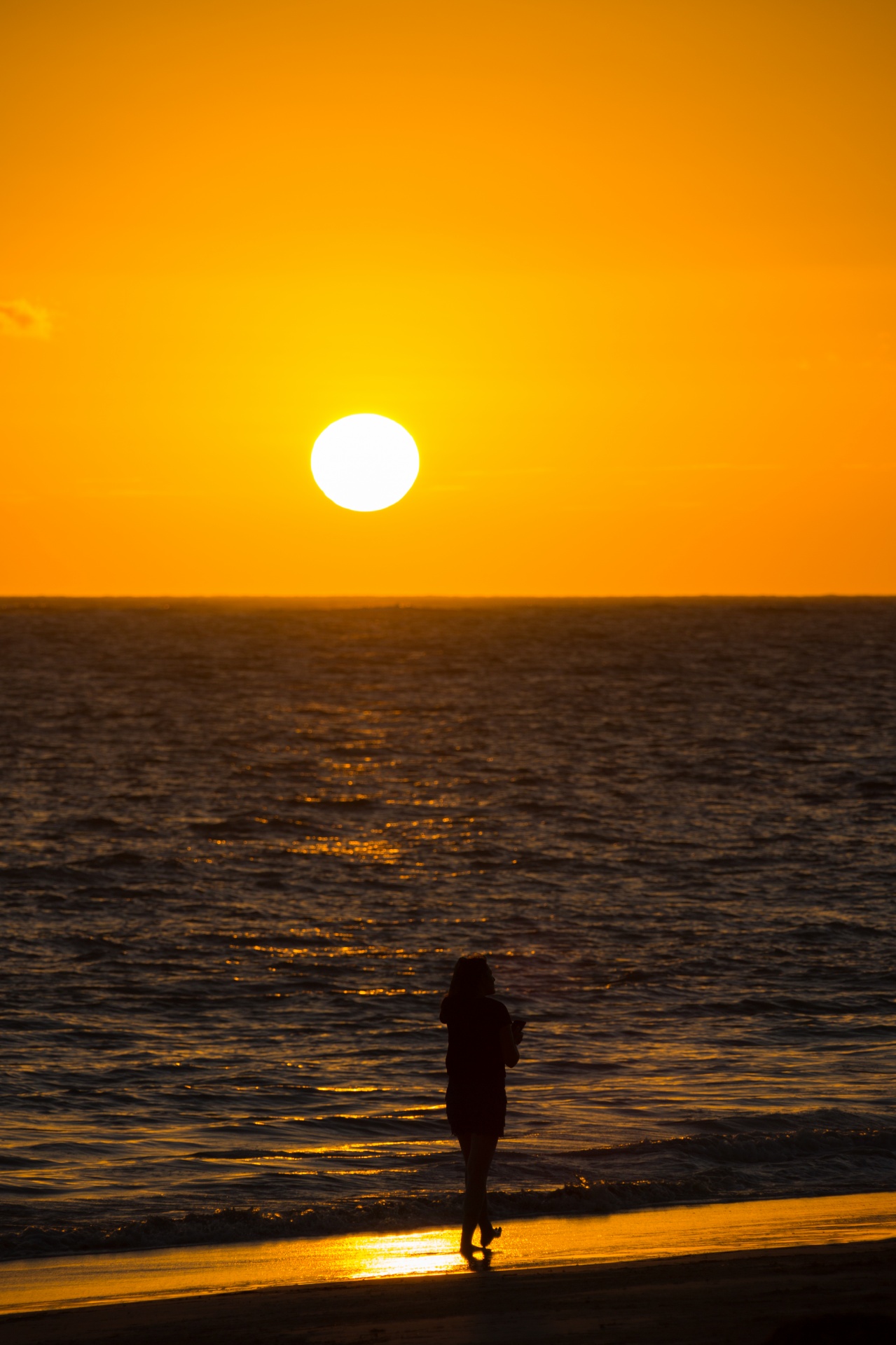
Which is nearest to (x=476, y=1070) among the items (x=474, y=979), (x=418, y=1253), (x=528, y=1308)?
(x=474, y=979)

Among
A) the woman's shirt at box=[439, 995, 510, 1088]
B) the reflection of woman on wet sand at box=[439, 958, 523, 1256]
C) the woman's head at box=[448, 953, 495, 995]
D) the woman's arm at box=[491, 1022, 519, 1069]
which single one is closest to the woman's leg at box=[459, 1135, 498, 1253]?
the reflection of woman on wet sand at box=[439, 958, 523, 1256]

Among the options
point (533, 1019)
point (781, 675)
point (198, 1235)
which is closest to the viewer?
point (198, 1235)

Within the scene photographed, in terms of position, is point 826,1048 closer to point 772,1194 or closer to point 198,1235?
point 772,1194

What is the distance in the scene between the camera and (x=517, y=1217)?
9938 mm

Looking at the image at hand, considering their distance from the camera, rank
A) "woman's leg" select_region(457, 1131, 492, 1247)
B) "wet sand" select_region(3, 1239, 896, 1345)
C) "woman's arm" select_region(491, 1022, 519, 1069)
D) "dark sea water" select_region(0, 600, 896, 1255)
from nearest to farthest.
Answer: "wet sand" select_region(3, 1239, 896, 1345), "woman's arm" select_region(491, 1022, 519, 1069), "woman's leg" select_region(457, 1131, 492, 1247), "dark sea water" select_region(0, 600, 896, 1255)

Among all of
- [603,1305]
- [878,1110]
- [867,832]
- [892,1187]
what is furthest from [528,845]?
[603,1305]

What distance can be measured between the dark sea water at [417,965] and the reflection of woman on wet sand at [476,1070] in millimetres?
1301

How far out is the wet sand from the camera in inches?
276

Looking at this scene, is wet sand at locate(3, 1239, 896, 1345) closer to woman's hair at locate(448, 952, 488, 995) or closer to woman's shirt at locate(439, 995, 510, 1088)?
woman's shirt at locate(439, 995, 510, 1088)

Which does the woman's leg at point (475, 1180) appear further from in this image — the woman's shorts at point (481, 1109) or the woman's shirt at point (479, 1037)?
the woman's shirt at point (479, 1037)

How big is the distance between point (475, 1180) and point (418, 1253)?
0.65 m

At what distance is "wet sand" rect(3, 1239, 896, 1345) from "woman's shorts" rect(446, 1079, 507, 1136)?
0.87m

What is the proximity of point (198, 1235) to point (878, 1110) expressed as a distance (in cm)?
620

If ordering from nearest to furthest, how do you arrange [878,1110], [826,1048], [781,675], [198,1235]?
1. [198,1235]
2. [878,1110]
3. [826,1048]
4. [781,675]
